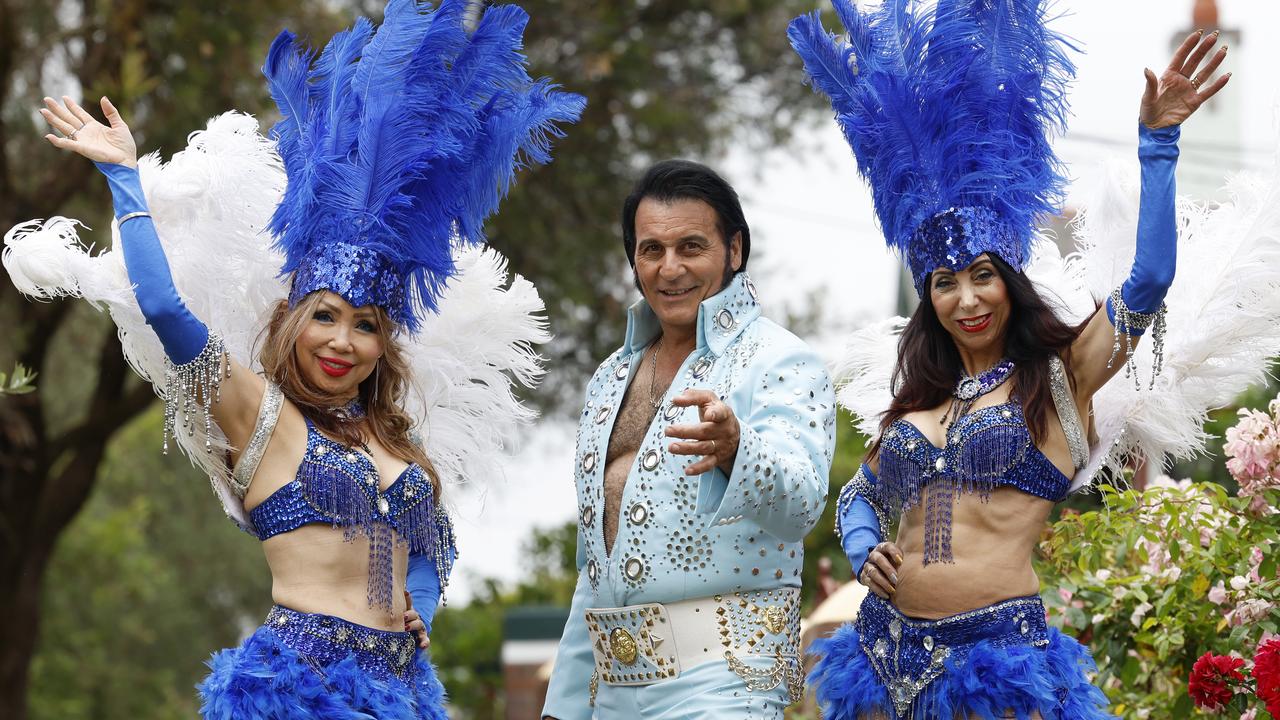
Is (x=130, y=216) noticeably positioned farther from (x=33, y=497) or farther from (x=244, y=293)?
(x=33, y=497)

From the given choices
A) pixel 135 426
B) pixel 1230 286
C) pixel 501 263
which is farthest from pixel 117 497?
pixel 1230 286

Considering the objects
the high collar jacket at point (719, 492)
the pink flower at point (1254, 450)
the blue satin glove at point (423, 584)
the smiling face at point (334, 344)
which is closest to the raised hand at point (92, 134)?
the smiling face at point (334, 344)

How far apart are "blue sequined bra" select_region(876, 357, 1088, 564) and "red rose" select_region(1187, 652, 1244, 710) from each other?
92 centimetres

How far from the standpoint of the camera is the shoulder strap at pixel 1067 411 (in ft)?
14.8

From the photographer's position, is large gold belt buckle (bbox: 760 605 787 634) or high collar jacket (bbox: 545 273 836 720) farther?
large gold belt buckle (bbox: 760 605 787 634)

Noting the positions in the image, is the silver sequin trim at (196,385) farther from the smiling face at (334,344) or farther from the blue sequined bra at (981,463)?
the blue sequined bra at (981,463)

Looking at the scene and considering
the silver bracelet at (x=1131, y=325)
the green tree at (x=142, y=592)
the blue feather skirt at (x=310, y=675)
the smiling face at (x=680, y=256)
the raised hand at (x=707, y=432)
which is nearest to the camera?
the raised hand at (x=707, y=432)

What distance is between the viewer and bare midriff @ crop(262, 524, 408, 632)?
4406mm

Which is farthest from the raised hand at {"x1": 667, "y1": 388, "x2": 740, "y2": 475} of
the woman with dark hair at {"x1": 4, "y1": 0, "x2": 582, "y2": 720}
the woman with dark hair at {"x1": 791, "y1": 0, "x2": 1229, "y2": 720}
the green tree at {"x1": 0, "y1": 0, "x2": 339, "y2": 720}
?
the green tree at {"x1": 0, "y1": 0, "x2": 339, "y2": 720}

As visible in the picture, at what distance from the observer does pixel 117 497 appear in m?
25.5

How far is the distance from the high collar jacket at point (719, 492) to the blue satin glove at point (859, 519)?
196 millimetres

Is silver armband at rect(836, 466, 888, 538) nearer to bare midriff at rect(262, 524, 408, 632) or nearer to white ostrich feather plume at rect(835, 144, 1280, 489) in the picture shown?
white ostrich feather plume at rect(835, 144, 1280, 489)

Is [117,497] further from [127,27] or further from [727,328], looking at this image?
[727,328]

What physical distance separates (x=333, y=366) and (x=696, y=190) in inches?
45.7
